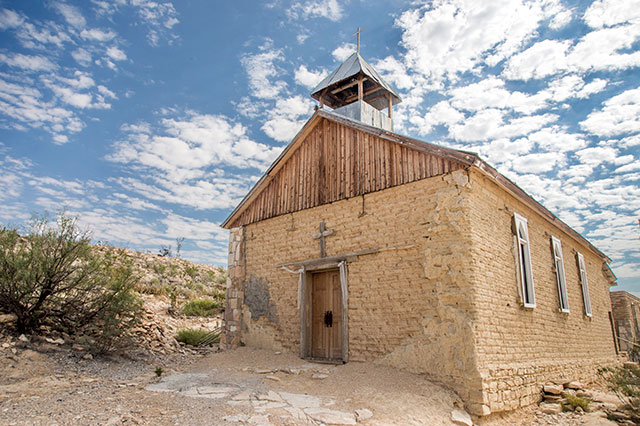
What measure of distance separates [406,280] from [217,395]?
12.9 ft

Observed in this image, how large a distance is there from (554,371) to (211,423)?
7.77 metres

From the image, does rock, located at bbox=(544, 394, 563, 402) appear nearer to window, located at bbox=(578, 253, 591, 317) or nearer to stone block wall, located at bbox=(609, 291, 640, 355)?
window, located at bbox=(578, 253, 591, 317)

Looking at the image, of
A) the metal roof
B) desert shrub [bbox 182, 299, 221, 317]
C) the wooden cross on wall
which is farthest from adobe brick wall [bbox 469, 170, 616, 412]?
desert shrub [bbox 182, 299, 221, 317]

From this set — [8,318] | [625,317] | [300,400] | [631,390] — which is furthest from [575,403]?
[625,317]

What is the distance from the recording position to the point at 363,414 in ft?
19.3

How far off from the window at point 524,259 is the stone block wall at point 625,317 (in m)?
12.1

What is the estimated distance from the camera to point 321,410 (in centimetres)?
596

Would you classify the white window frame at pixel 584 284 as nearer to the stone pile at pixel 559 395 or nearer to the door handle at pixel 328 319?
the stone pile at pixel 559 395

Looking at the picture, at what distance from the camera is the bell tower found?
12422 millimetres

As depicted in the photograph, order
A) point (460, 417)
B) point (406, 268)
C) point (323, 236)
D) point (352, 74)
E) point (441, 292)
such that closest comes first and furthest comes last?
point (460, 417) < point (441, 292) < point (406, 268) < point (323, 236) < point (352, 74)

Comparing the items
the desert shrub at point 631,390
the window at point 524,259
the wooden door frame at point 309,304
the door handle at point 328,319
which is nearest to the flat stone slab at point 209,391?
the wooden door frame at point 309,304

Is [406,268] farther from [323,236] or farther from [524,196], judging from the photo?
[524,196]

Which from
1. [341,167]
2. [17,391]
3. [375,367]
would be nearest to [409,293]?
[375,367]

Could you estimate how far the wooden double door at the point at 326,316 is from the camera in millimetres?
9156
